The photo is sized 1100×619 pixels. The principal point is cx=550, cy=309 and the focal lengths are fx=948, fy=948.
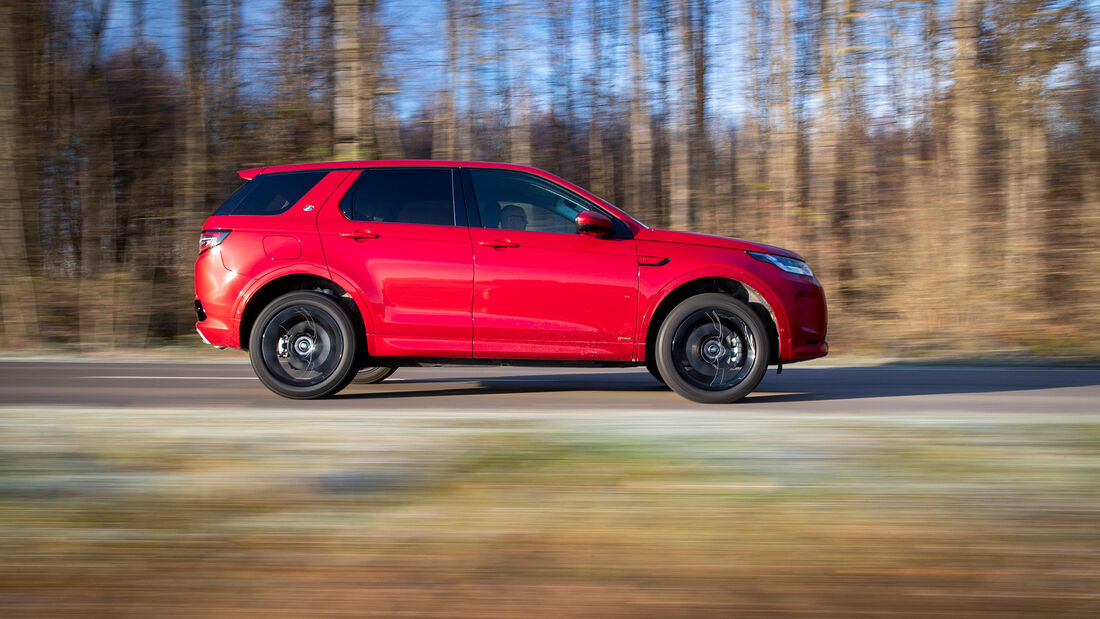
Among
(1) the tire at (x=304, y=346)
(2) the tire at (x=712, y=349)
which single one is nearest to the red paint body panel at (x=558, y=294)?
(2) the tire at (x=712, y=349)

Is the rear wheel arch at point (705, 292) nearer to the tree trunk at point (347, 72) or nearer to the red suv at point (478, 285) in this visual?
the red suv at point (478, 285)

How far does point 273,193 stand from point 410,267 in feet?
4.30

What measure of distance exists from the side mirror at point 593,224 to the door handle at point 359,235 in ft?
5.18

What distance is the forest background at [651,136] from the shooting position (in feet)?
44.0

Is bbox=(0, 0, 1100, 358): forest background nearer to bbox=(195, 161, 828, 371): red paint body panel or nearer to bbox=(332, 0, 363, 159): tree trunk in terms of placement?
bbox=(332, 0, 363, 159): tree trunk

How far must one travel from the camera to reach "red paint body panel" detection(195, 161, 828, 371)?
713cm

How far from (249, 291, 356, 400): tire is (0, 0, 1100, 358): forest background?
732 cm

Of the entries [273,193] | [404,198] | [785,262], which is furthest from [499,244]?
[785,262]

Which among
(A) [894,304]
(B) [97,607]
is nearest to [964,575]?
(B) [97,607]

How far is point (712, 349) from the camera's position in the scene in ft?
23.9

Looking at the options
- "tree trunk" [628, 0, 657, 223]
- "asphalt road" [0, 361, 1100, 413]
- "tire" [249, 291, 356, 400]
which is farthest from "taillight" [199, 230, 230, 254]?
"tree trunk" [628, 0, 657, 223]

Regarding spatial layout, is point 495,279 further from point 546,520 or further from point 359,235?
point 546,520

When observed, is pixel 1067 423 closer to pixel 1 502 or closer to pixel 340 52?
pixel 1 502

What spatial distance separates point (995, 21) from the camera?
1346cm
